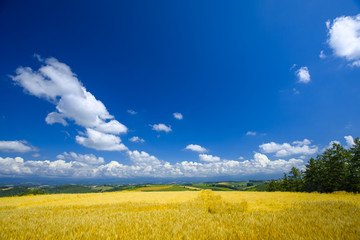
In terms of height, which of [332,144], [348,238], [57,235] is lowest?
[57,235]

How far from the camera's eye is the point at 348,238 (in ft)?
9.55

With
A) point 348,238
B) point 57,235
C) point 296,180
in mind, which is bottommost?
point 296,180

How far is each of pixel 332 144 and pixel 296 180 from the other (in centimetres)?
2637

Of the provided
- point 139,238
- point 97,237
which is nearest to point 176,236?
point 139,238

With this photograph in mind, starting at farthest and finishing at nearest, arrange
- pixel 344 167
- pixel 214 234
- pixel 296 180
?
pixel 296 180 < pixel 344 167 < pixel 214 234

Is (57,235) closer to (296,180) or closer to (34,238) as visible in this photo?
(34,238)

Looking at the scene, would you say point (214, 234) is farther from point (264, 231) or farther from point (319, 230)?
point (319, 230)

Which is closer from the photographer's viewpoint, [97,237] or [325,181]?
[97,237]

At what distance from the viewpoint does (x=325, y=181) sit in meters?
34.1

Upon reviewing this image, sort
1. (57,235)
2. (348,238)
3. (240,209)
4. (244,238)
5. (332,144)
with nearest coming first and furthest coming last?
(348,238) < (244,238) < (57,235) < (240,209) < (332,144)

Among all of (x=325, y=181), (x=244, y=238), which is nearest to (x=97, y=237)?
(x=244, y=238)

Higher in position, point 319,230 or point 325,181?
point 319,230

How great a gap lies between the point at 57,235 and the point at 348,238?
257 inches

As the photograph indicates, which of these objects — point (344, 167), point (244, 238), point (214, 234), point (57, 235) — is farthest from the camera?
point (344, 167)
